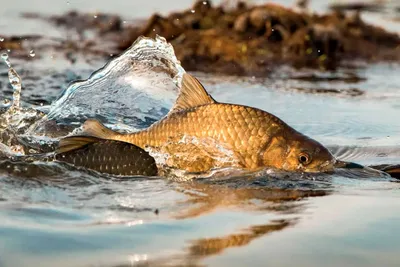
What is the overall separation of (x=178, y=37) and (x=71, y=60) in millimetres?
1374

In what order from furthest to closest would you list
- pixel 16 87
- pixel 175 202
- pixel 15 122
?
pixel 16 87 < pixel 15 122 < pixel 175 202

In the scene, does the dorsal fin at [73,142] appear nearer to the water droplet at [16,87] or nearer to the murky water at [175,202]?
the murky water at [175,202]

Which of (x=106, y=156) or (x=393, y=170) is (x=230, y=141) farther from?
(x=393, y=170)

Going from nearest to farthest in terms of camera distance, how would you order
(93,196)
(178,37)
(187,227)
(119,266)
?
(119,266), (187,227), (93,196), (178,37)

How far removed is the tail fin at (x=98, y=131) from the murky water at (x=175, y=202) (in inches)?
15.5

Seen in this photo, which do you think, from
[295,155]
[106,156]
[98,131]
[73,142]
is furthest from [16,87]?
[295,155]

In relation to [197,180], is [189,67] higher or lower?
higher

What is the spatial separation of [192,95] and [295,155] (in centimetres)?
66

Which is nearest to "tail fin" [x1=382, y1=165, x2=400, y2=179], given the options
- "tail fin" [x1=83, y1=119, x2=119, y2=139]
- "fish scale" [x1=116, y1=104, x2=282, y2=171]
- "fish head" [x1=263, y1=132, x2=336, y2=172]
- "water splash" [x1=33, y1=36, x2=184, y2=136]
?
"fish head" [x1=263, y1=132, x2=336, y2=172]

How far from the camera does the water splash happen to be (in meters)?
7.33

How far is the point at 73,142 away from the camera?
5.60 meters

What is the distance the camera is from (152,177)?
5.37 m

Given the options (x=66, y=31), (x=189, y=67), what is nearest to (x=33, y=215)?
(x=189, y=67)

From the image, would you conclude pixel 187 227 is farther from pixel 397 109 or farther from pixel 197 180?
pixel 397 109
